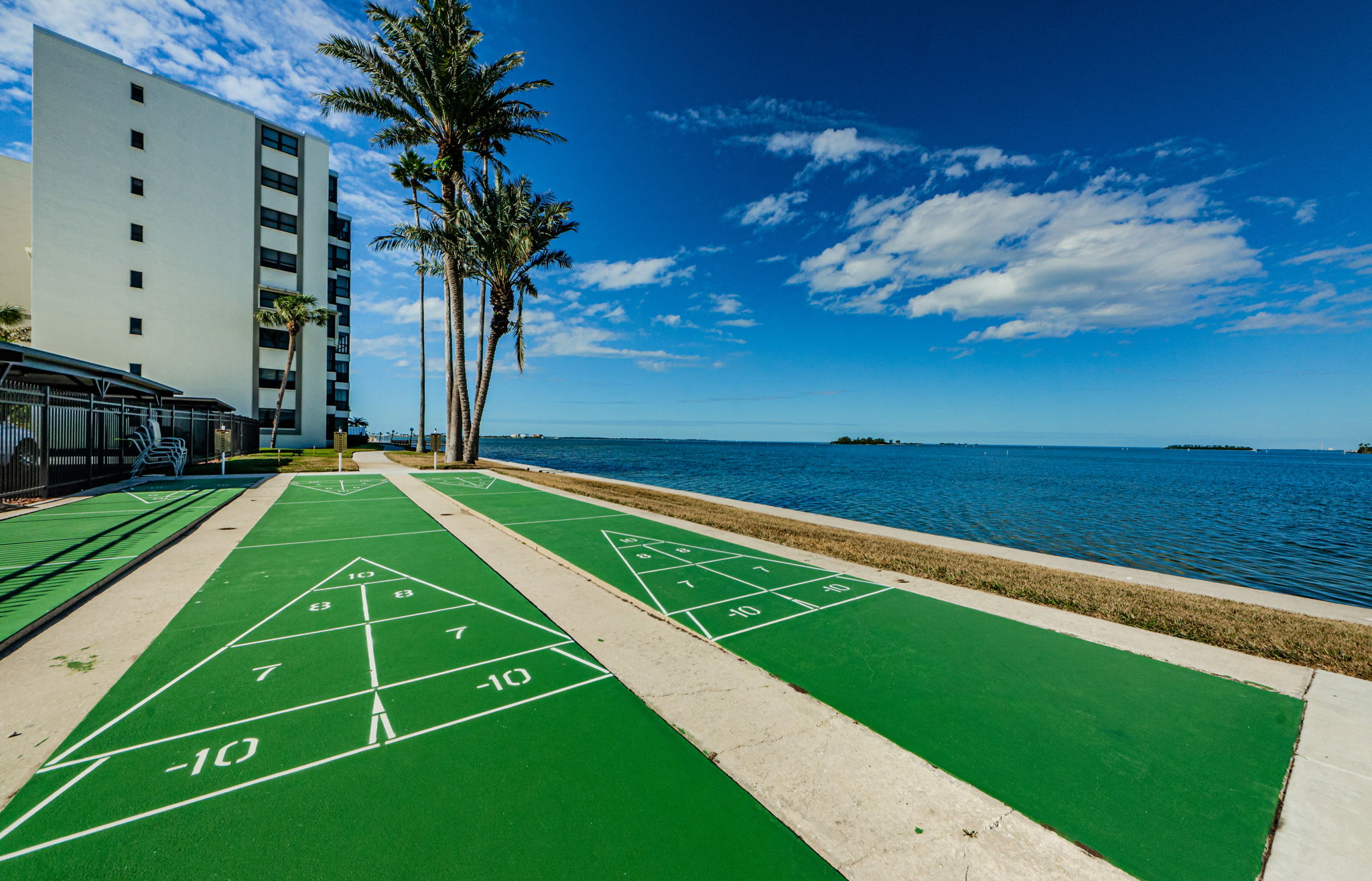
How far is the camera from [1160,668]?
15.7 ft

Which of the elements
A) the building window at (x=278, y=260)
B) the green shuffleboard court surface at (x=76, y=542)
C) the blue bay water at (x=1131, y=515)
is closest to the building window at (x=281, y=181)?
the building window at (x=278, y=260)

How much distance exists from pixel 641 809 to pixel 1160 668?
5255 mm

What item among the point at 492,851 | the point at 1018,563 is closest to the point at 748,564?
the point at 1018,563

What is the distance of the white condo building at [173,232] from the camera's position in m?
28.3

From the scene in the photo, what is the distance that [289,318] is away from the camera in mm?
34000

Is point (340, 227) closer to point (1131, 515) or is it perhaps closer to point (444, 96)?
point (444, 96)

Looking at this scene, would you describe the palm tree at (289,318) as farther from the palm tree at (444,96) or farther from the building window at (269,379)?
the palm tree at (444,96)

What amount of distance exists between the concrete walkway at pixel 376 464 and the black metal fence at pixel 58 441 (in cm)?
737

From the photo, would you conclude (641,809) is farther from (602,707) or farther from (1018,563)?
(1018,563)

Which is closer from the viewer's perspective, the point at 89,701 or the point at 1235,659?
the point at 89,701

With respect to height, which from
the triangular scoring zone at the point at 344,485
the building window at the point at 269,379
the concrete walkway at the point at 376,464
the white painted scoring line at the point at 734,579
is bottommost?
the white painted scoring line at the point at 734,579

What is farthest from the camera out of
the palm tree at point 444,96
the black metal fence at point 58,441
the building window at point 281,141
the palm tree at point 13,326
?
the building window at point 281,141

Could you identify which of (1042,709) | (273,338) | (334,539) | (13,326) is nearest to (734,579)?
(1042,709)

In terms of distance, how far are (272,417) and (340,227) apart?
22.5m
